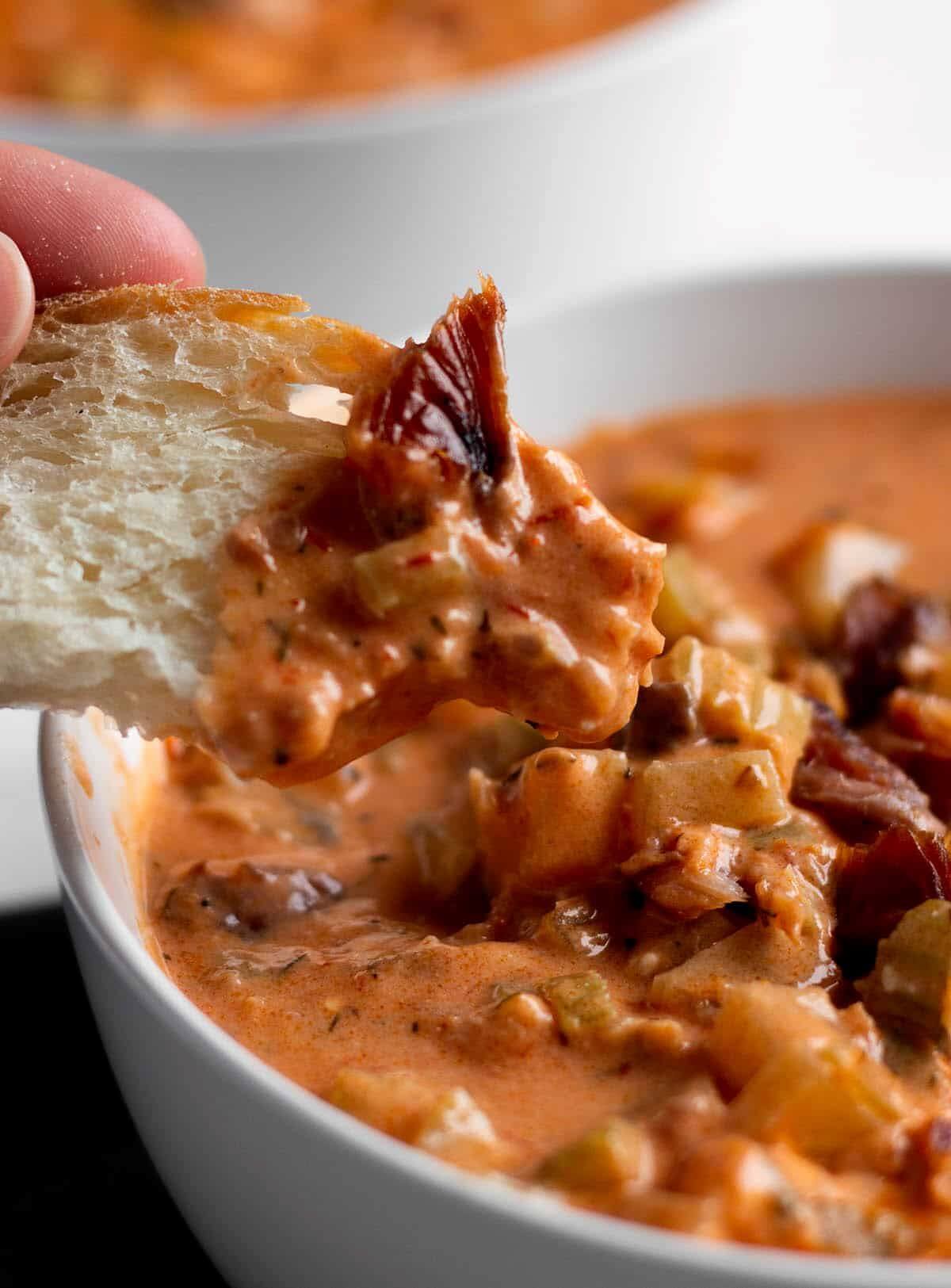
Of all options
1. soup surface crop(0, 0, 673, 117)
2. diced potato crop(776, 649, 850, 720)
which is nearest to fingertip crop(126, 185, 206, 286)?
diced potato crop(776, 649, 850, 720)

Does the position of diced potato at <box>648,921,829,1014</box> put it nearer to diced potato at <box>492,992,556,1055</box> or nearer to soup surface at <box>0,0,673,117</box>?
diced potato at <box>492,992,556,1055</box>

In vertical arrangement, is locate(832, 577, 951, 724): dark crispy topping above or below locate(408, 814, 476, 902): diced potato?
above

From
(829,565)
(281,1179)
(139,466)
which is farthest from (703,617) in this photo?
(281,1179)

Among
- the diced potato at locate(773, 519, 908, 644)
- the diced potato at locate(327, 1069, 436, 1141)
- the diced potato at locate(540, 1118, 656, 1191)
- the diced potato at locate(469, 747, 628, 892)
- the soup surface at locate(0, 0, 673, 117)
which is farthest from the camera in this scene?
the soup surface at locate(0, 0, 673, 117)

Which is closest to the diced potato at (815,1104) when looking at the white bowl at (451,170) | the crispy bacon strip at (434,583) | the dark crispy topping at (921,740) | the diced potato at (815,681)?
the crispy bacon strip at (434,583)

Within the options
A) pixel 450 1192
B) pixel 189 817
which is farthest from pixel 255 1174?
pixel 189 817

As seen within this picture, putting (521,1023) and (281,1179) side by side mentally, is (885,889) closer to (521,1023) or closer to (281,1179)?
(521,1023)

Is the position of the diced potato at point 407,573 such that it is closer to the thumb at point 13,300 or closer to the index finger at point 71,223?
the thumb at point 13,300

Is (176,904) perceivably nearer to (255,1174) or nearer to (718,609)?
(255,1174)
